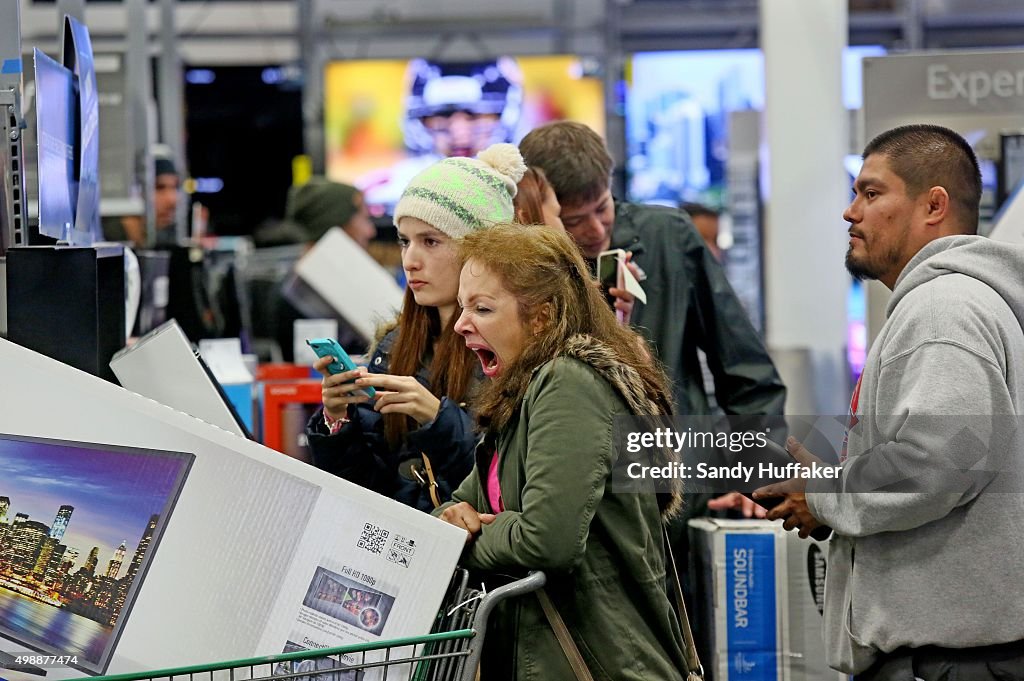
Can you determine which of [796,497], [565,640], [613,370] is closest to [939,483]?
[796,497]

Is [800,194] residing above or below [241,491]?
above

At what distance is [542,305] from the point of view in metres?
2.29

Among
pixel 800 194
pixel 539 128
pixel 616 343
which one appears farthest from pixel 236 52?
pixel 616 343

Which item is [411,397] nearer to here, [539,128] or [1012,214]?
[539,128]

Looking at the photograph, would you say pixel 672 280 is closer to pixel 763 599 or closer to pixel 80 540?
pixel 763 599

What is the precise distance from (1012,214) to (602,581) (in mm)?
2130

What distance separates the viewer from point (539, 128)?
340 cm

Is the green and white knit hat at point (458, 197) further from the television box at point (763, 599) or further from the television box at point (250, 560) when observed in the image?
the television box at point (763, 599)

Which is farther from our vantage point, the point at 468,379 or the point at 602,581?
the point at 468,379

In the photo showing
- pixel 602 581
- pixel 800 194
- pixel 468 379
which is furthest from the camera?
pixel 800 194

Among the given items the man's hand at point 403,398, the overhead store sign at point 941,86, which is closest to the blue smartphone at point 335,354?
the man's hand at point 403,398

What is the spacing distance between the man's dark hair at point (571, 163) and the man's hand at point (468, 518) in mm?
1184

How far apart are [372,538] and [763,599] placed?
5.29ft

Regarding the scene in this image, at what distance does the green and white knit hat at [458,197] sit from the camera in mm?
2738
